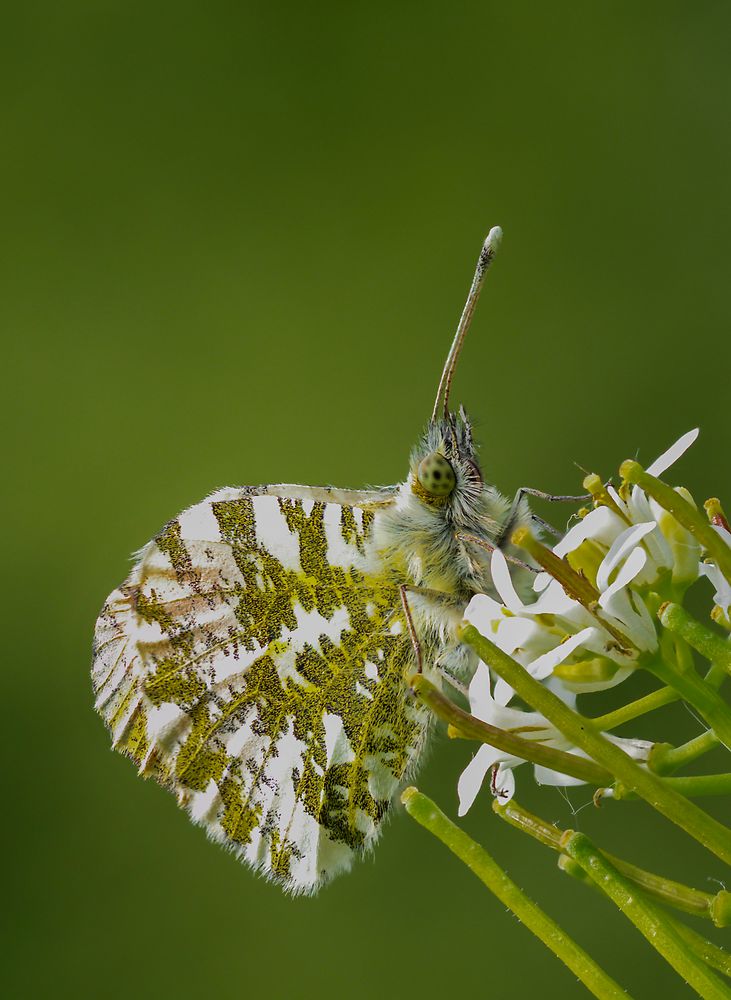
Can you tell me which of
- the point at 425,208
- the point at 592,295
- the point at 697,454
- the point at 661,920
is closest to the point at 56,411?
the point at 425,208

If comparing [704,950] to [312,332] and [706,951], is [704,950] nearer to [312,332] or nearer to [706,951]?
[706,951]

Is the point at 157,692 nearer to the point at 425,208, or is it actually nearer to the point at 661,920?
the point at 661,920

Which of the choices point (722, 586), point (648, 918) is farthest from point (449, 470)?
point (648, 918)

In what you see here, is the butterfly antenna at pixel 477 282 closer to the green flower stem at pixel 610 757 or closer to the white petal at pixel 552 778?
the white petal at pixel 552 778

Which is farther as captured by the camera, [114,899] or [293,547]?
[114,899]

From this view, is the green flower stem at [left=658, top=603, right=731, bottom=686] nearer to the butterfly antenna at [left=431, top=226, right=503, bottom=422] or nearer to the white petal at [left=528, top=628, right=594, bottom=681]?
the white petal at [left=528, top=628, right=594, bottom=681]

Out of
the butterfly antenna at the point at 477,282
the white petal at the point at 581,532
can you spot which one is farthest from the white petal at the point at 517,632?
the butterfly antenna at the point at 477,282
